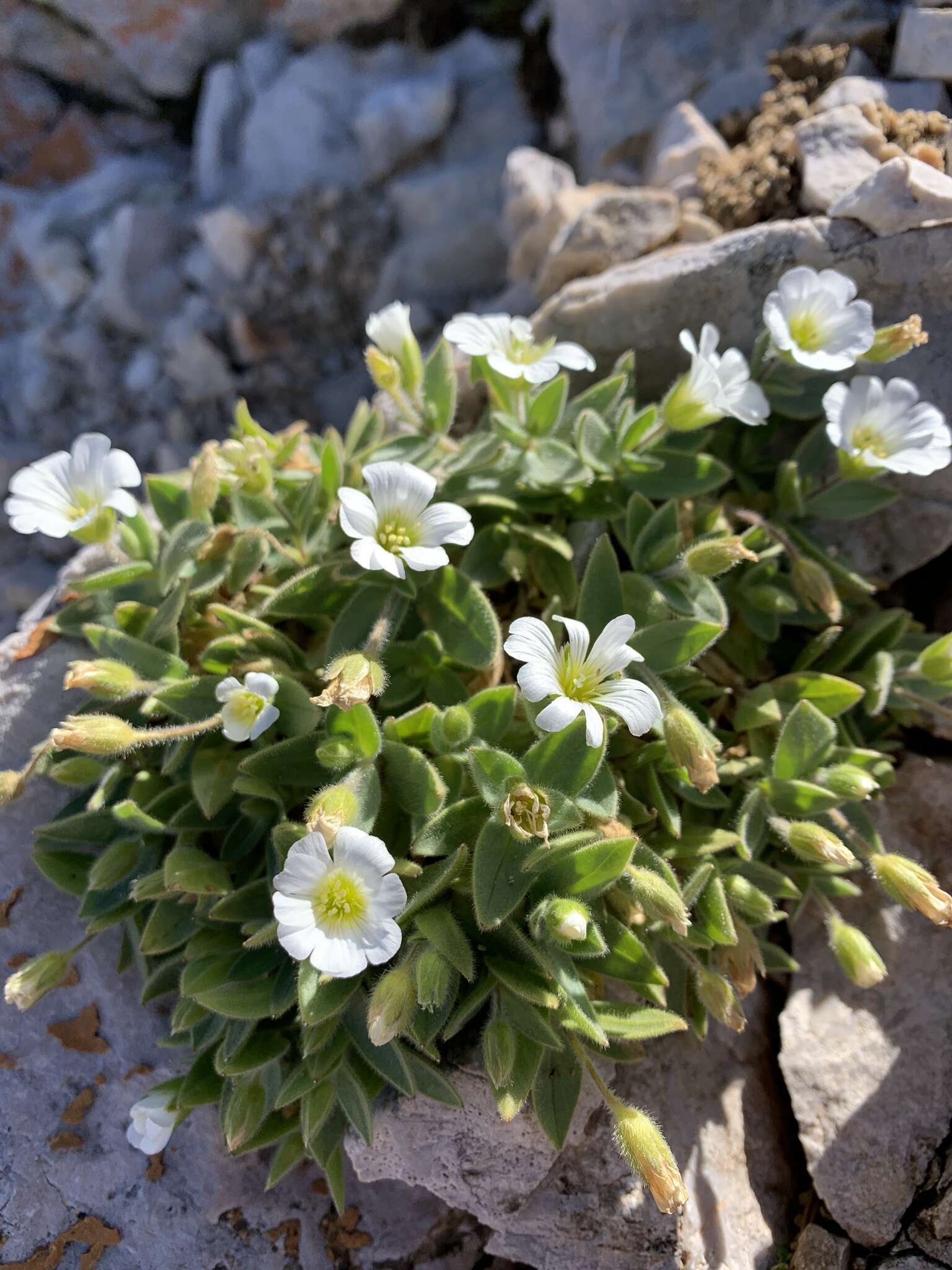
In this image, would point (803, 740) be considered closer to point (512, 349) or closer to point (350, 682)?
point (350, 682)

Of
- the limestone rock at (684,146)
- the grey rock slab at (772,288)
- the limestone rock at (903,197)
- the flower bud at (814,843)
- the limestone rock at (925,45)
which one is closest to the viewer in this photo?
the flower bud at (814,843)

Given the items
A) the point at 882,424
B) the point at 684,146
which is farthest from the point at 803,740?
the point at 684,146

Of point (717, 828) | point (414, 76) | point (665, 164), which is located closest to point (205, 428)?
point (414, 76)

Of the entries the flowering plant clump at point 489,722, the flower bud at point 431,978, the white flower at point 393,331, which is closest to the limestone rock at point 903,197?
the flowering plant clump at point 489,722

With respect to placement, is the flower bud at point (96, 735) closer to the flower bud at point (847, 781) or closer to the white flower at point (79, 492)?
the white flower at point (79, 492)

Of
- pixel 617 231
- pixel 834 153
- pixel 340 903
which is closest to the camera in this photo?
pixel 340 903

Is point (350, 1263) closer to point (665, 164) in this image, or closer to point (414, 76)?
point (665, 164)
